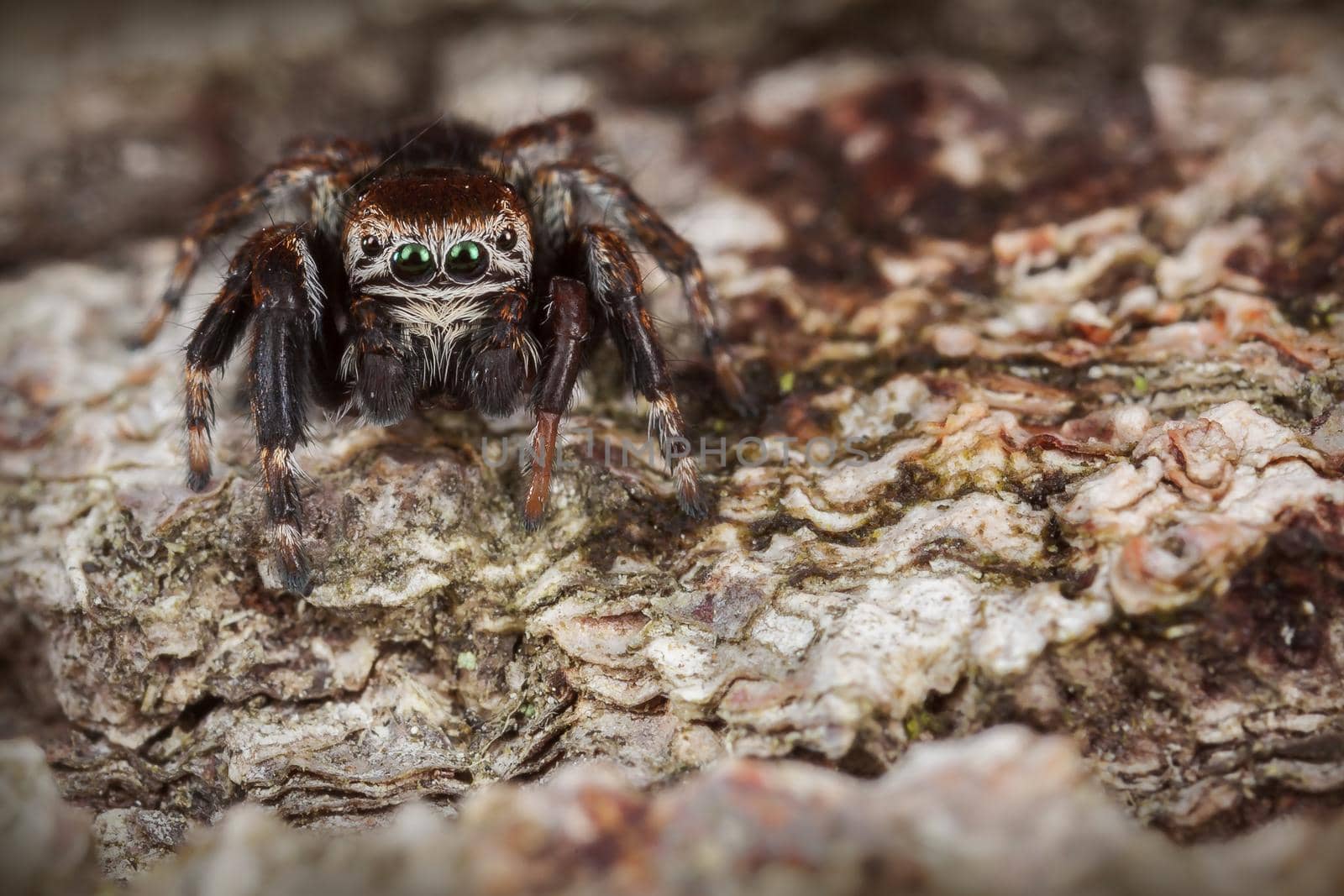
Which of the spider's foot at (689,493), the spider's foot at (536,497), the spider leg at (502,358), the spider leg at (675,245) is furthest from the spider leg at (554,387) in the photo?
the spider leg at (675,245)

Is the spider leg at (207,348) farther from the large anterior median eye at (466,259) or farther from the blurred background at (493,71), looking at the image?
the blurred background at (493,71)

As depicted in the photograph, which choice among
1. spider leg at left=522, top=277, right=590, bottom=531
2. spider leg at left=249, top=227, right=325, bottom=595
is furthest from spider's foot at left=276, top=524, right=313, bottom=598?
spider leg at left=522, top=277, right=590, bottom=531

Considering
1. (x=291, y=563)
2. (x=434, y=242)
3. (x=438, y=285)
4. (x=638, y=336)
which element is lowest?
A: (x=291, y=563)

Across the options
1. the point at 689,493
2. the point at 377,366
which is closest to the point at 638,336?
the point at 689,493

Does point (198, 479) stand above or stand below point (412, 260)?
below

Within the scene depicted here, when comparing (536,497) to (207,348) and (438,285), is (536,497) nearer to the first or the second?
(438,285)

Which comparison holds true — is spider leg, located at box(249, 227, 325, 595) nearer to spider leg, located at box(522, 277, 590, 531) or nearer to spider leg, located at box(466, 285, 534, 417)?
spider leg, located at box(466, 285, 534, 417)

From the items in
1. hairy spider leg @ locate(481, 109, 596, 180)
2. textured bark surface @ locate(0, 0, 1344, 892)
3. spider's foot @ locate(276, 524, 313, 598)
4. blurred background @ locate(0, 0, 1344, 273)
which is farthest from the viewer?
blurred background @ locate(0, 0, 1344, 273)
